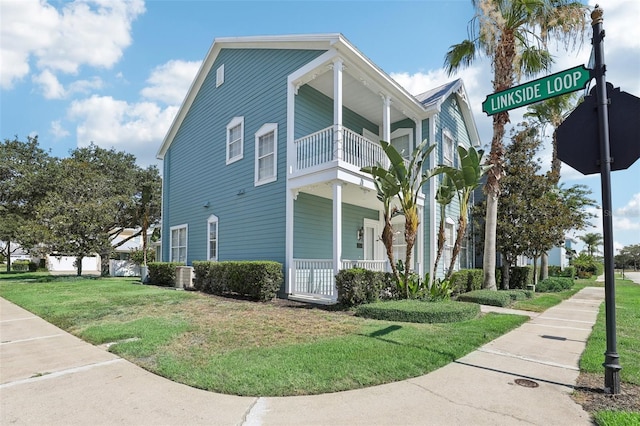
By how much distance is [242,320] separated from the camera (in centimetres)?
749

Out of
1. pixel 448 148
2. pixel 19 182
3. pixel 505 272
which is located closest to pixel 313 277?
pixel 448 148

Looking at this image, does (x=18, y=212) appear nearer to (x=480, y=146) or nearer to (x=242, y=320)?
(x=242, y=320)

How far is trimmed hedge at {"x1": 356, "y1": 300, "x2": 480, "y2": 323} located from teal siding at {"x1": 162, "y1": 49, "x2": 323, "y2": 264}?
4273mm

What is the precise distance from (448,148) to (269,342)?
13326 mm

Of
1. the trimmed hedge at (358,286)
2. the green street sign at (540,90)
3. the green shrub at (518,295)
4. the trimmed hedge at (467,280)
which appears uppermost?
the green street sign at (540,90)

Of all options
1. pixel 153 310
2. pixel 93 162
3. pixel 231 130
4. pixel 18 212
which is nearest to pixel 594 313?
pixel 153 310

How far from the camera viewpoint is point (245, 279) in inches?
429

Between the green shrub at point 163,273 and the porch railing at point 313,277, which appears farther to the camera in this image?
the green shrub at point 163,273

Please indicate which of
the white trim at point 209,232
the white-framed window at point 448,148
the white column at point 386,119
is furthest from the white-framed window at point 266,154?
the white-framed window at point 448,148

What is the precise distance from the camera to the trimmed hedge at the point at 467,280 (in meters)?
13.0

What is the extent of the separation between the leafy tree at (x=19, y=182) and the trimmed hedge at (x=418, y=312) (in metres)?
27.2

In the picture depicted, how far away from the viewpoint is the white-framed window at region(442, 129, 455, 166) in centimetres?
1555

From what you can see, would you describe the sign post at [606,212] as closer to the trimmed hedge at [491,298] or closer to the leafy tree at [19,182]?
the trimmed hedge at [491,298]

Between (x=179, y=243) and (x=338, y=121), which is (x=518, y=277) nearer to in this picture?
(x=338, y=121)
